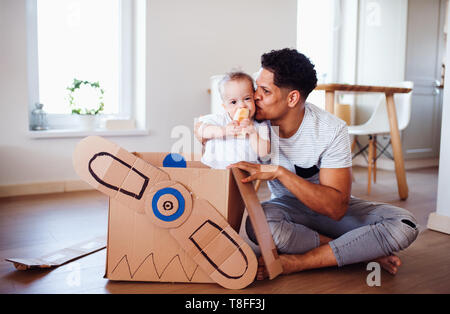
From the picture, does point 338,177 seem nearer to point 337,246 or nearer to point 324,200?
point 324,200

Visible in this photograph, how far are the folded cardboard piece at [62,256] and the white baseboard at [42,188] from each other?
3.97ft

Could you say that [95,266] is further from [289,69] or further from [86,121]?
[86,121]

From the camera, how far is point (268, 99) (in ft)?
4.74

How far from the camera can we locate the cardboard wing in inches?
49.6

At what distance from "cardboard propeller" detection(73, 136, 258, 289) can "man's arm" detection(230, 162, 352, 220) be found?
0.18 meters

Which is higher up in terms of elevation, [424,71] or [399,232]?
[424,71]

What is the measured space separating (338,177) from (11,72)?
2.27 metres

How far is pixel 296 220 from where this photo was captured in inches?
61.2

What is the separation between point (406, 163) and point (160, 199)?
12.3ft

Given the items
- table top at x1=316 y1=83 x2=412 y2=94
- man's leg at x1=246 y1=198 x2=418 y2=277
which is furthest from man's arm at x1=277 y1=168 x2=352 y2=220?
table top at x1=316 y1=83 x2=412 y2=94

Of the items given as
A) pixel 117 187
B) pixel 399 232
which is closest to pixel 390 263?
pixel 399 232

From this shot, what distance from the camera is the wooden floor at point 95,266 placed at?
1309 millimetres

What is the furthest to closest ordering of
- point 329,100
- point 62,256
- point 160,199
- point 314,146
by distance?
point 329,100 → point 62,256 → point 314,146 → point 160,199

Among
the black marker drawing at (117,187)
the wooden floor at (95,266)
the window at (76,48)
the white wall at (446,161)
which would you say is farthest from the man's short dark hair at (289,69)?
the window at (76,48)
